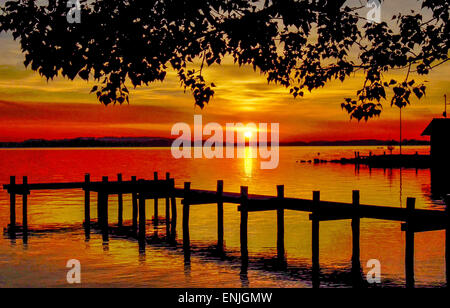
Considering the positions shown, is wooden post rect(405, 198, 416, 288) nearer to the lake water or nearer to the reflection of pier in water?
the reflection of pier in water

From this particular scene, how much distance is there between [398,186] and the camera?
69500mm

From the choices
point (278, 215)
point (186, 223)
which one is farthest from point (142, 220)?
point (278, 215)

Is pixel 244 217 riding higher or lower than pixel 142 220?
higher

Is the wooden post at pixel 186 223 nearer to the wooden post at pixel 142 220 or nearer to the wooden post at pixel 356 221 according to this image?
the wooden post at pixel 142 220

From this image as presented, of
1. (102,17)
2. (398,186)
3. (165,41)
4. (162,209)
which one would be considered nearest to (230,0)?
(165,41)

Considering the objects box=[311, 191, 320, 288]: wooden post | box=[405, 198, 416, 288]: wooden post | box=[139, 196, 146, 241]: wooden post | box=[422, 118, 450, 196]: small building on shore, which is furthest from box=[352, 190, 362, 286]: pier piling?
box=[422, 118, 450, 196]: small building on shore

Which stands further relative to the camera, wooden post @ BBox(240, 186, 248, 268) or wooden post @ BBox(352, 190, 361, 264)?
wooden post @ BBox(240, 186, 248, 268)

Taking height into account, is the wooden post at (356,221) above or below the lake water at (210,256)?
above

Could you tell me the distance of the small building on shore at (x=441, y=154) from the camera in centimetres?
6322

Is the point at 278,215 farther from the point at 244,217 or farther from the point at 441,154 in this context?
the point at 441,154

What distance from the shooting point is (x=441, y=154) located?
64.7 meters

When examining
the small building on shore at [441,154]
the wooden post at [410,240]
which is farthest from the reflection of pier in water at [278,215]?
the small building on shore at [441,154]

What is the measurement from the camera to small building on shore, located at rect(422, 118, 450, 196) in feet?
207

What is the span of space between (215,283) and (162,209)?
2648 centimetres
